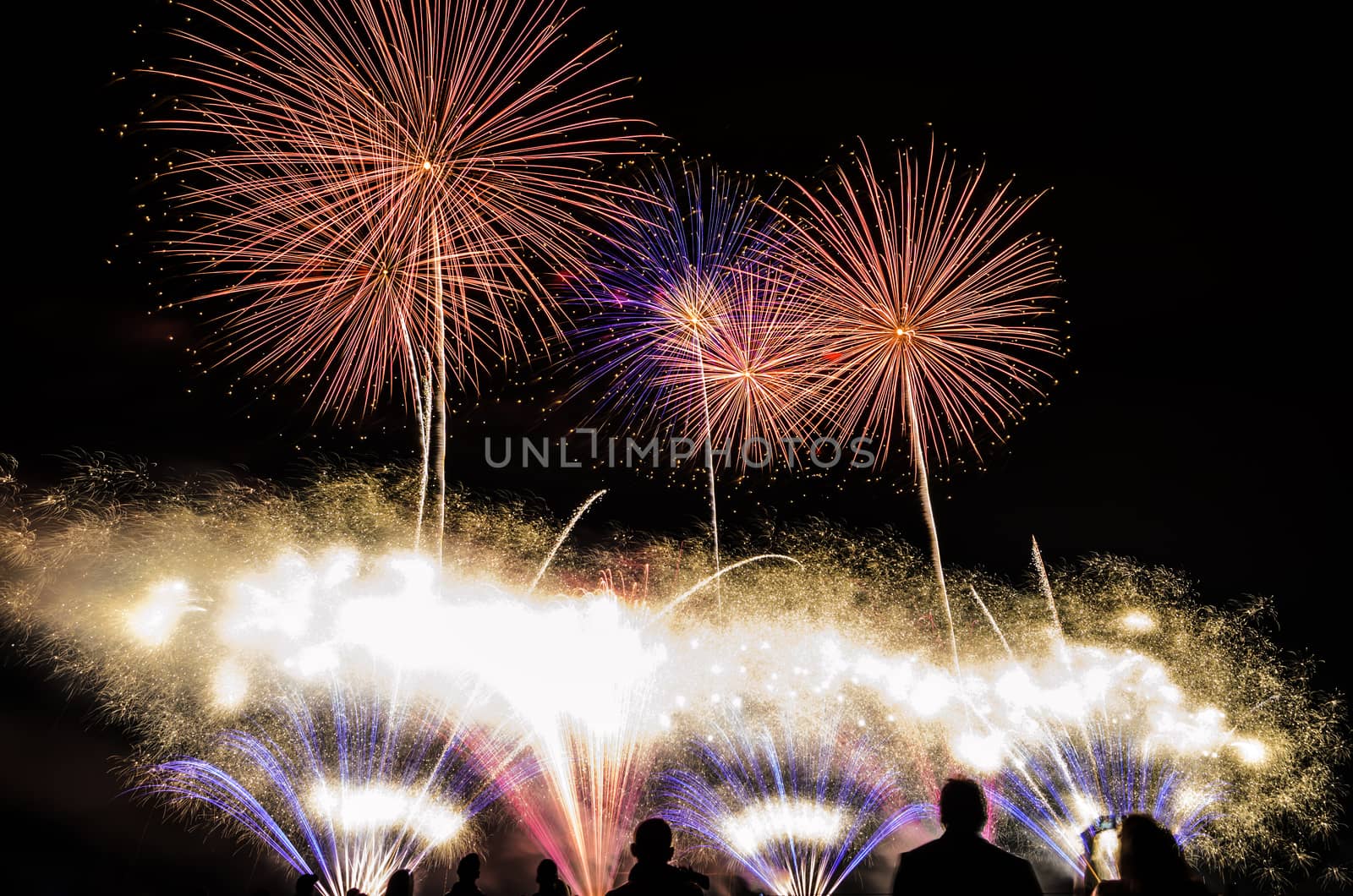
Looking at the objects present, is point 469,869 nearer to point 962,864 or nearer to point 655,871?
point 655,871

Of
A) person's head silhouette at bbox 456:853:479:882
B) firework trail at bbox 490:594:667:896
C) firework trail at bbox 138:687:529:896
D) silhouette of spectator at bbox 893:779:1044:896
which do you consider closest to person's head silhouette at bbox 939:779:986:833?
silhouette of spectator at bbox 893:779:1044:896

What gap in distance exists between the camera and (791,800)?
106 ft

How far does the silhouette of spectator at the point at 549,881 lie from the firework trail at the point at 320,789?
15.7 metres

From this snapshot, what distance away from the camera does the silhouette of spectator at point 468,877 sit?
7621mm

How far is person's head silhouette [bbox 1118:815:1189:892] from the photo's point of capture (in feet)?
14.5

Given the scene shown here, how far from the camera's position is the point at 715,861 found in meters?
31.4

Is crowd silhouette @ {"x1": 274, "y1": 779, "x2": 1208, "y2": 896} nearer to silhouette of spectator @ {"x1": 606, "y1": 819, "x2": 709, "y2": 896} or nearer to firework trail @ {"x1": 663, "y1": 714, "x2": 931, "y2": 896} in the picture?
silhouette of spectator @ {"x1": 606, "y1": 819, "x2": 709, "y2": 896}

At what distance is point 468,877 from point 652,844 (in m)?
4.10

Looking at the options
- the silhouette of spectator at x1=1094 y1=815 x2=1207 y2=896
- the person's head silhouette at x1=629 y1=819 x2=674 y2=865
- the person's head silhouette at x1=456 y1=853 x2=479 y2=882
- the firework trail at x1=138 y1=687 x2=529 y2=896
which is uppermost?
the firework trail at x1=138 y1=687 x2=529 y2=896

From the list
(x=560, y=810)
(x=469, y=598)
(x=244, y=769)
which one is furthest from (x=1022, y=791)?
(x=244, y=769)

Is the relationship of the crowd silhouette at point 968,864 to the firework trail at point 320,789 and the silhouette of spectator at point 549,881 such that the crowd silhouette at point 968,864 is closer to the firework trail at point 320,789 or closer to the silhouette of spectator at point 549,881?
the silhouette of spectator at point 549,881

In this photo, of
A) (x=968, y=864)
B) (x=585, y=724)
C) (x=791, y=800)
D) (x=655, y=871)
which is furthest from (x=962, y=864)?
(x=791, y=800)

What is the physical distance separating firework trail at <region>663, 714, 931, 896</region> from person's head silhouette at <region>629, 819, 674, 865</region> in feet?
91.2

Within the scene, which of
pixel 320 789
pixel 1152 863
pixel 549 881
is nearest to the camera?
pixel 1152 863
